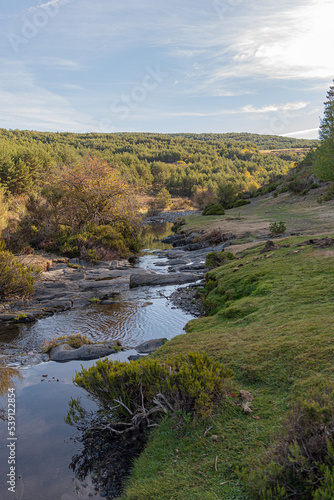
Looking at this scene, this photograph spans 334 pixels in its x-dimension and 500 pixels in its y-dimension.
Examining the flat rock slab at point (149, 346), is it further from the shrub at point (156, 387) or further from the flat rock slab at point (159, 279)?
the flat rock slab at point (159, 279)

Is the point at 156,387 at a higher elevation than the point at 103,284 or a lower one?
higher

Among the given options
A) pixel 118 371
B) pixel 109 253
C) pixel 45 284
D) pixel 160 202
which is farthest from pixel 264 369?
pixel 160 202

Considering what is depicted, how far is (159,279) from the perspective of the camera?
1912 centimetres

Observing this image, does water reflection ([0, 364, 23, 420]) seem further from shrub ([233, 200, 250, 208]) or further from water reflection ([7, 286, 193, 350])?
shrub ([233, 200, 250, 208])

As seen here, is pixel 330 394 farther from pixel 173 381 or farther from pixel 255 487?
pixel 173 381

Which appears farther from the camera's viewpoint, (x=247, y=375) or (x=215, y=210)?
(x=215, y=210)

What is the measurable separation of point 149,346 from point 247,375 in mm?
4896

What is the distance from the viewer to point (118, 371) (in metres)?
5.89

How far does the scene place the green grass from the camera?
12.7 feet

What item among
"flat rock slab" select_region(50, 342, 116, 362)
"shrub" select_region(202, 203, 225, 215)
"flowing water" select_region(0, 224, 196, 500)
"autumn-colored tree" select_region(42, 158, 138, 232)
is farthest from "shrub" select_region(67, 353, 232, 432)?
"shrub" select_region(202, 203, 225, 215)

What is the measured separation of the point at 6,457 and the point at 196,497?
155 inches

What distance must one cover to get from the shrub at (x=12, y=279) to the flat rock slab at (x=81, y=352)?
578 cm

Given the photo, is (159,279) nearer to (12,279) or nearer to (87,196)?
(12,279)

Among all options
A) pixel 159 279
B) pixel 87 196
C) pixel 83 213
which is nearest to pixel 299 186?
pixel 87 196
